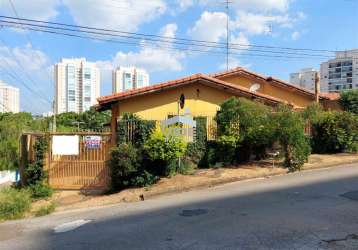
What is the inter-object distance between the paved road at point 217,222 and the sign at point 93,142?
355cm

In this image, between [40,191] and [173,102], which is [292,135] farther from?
[40,191]

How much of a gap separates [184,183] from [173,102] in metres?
7.01

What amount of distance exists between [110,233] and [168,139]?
606 cm

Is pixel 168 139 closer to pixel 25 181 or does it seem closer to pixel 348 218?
pixel 25 181

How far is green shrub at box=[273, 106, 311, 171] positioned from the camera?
14570mm

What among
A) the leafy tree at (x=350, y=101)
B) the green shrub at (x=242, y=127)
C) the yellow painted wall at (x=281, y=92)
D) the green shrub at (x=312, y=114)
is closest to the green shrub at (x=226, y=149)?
the green shrub at (x=242, y=127)

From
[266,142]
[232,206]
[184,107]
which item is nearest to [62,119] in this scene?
[184,107]

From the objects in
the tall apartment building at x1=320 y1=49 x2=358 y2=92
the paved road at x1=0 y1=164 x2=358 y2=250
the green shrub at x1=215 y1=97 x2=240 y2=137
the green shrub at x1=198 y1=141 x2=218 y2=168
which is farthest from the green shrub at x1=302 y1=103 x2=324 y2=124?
the tall apartment building at x1=320 y1=49 x2=358 y2=92

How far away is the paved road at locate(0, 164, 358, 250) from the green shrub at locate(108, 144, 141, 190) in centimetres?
199

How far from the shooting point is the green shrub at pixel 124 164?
1327cm

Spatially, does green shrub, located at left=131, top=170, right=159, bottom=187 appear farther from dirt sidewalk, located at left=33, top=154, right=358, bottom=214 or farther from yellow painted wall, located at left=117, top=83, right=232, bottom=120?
yellow painted wall, located at left=117, top=83, right=232, bottom=120

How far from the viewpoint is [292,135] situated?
14.6 m

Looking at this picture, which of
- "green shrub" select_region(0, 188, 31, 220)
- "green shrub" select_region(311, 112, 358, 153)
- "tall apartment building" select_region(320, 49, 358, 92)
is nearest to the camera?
"green shrub" select_region(0, 188, 31, 220)

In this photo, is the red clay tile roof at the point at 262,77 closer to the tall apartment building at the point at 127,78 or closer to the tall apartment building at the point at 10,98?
the tall apartment building at the point at 127,78
